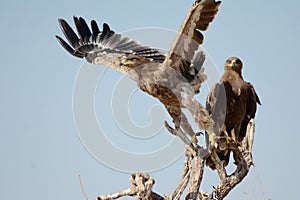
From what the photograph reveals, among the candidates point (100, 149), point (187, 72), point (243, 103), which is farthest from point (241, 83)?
point (100, 149)

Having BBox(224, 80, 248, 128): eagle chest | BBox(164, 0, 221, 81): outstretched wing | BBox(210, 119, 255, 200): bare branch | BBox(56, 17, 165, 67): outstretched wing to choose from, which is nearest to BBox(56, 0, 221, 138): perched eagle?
BBox(164, 0, 221, 81): outstretched wing

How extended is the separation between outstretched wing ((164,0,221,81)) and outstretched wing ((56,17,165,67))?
154cm

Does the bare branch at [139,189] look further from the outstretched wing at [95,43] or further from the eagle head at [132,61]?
the outstretched wing at [95,43]

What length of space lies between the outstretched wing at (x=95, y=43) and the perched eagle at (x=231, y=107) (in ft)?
6.49

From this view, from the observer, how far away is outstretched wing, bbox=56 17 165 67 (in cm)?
819

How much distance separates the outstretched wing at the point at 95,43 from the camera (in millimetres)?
8188

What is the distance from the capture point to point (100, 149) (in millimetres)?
6652

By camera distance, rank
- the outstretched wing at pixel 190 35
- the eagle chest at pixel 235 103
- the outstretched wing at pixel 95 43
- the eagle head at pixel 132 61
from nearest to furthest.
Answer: the outstretched wing at pixel 190 35, the eagle chest at pixel 235 103, the eagle head at pixel 132 61, the outstretched wing at pixel 95 43

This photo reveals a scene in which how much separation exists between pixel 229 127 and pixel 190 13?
4.38 feet

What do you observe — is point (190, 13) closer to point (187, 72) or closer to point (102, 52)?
point (187, 72)

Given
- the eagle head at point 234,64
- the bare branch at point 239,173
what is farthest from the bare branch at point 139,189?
the eagle head at point 234,64

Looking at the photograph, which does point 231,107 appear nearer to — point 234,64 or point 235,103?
point 235,103

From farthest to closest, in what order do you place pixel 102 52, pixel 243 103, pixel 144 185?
pixel 102 52 < pixel 243 103 < pixel 144 185

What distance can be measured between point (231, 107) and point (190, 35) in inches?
36.1
